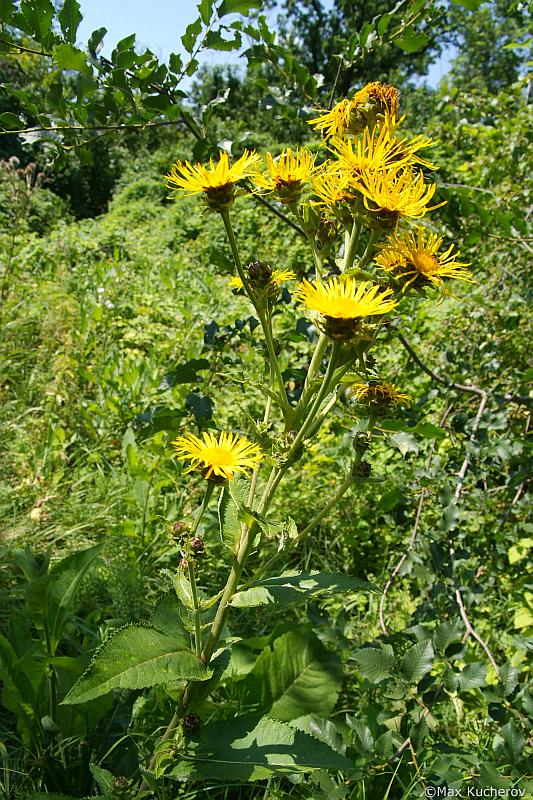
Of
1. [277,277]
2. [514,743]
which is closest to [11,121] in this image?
[277,277]

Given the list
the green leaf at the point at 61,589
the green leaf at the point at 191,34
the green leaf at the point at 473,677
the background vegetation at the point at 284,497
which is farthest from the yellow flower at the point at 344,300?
the green leaf at the point at 61,589

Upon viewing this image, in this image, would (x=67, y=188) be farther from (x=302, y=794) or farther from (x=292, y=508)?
(x=302, y=794)

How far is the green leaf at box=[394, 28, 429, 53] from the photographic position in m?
1.37

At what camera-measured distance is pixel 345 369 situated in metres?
0.89

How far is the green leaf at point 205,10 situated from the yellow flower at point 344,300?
0.76m

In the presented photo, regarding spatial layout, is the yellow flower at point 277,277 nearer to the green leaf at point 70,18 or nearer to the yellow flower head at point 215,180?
the yellow flower head at point 215,180

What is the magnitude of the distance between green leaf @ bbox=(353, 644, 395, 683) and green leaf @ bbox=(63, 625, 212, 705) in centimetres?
42

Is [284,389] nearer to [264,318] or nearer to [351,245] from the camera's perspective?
[264,318]

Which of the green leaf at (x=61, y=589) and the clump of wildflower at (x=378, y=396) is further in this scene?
the green leaf at (x=61, y=589)

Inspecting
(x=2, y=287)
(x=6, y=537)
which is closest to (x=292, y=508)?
(x=6, y=537)

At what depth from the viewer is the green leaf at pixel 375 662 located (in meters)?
1.27

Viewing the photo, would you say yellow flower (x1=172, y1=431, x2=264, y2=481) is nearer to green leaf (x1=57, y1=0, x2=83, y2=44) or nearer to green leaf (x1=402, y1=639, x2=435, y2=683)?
green leaf (x1=402, y1=639, x2=435, y2=683)

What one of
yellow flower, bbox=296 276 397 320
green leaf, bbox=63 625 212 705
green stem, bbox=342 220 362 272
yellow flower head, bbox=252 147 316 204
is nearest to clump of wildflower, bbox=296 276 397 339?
yellow flower, bbox=296 276 397 320

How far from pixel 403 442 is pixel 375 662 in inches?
19.9
